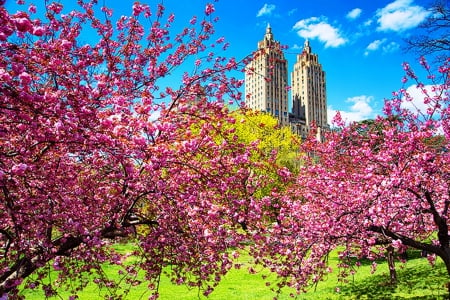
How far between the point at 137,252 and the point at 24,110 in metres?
3.81

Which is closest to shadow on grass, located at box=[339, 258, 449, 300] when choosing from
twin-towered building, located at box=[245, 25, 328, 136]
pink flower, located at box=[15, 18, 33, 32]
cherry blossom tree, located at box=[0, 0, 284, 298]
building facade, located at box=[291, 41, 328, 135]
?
cherry blossom tree, located at box=[0, 0, 284, 298]

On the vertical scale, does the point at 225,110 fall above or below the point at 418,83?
below

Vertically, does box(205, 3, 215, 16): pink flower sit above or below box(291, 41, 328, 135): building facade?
below

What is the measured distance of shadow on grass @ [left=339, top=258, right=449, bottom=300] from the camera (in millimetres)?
10875

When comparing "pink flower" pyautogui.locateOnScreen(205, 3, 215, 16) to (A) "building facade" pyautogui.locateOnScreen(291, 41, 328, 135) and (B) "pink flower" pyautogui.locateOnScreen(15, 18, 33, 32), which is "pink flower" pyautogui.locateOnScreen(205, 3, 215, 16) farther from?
(A) "building facade" pyautogui.locateOnScreen(291, 41, 328, 135)

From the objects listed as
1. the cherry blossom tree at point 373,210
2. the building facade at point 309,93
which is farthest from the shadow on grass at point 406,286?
the building facade at point 309,93

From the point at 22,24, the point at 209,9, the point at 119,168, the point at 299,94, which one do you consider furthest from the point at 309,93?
the point at 22,24

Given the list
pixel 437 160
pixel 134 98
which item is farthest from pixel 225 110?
pixel 437 160

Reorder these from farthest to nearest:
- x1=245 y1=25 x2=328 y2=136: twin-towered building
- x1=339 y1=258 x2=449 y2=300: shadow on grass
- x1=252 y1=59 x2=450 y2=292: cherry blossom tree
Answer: x1=245 y1=25 x2=328 y2=136: twin-towered building < x1=339 y1=258 x2=449 y2=300: shadow on grass < x1=252 y1=59 x2=450 y2=292: cherry blossom tree

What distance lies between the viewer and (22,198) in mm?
5340

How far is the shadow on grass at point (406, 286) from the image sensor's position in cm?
1088

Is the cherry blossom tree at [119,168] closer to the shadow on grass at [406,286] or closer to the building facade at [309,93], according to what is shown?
the shadow on grass at [406,286]

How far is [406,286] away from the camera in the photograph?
485 inches

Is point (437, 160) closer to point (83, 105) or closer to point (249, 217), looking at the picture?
point (249, 217)
